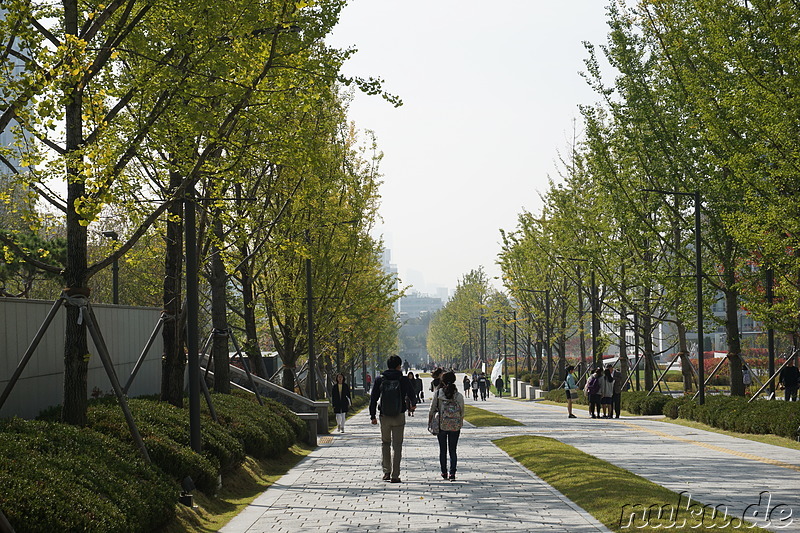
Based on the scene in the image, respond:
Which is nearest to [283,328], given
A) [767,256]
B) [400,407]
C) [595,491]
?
[767,256]

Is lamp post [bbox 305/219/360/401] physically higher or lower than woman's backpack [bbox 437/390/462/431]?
higher

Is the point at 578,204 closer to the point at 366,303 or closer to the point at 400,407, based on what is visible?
the point at 366,303

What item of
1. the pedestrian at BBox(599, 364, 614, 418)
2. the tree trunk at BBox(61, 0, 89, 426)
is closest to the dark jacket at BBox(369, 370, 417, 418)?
the tree trunk at BBox(61, 0, 89, 426)

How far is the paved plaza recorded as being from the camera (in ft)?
38.3

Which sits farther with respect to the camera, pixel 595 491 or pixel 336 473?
pixel 336 473

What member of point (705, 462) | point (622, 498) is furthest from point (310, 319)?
point (622, 498)

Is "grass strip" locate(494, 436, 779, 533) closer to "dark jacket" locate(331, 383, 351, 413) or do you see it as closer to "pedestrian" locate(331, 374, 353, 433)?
"pedestrian" locate(331, 374, 353, 433)

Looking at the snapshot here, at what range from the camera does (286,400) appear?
Answer: 2964 cm

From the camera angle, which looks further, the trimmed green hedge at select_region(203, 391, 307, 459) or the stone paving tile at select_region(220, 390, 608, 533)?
the trimmed green hedge at select_region(203, 391, 307, 459)

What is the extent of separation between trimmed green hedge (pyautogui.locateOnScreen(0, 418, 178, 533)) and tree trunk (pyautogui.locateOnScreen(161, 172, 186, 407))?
215 inches

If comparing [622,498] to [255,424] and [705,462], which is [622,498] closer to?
[705,462]

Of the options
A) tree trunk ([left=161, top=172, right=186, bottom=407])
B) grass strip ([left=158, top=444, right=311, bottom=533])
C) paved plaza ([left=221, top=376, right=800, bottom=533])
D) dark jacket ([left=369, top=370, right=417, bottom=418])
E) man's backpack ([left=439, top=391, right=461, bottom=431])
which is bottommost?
grass strip ([left=158, top=444, right=311, bottom=533])

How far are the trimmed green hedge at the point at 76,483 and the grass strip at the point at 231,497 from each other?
1.49 feet

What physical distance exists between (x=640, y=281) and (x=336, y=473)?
20410mm
